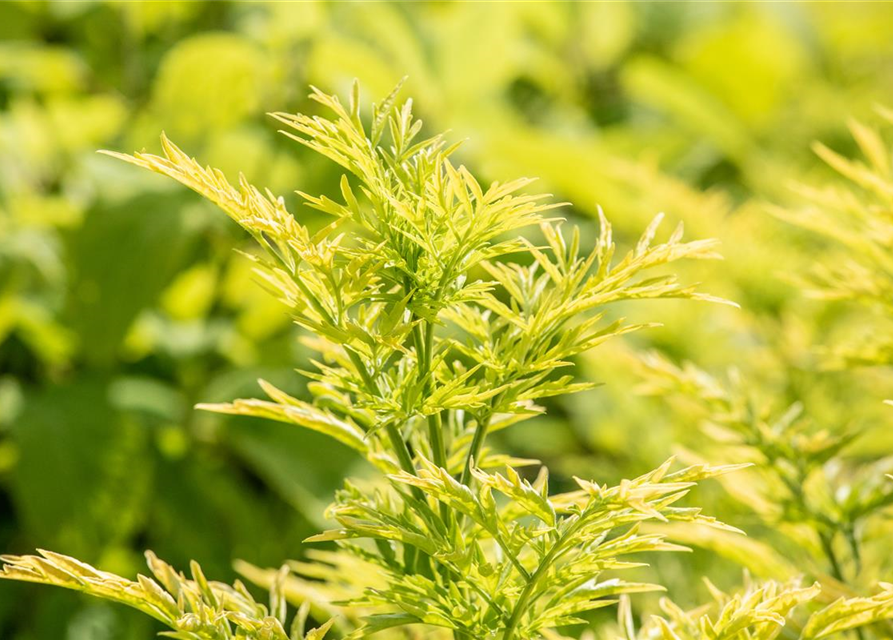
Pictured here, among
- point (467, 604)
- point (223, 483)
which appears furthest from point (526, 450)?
point (467, 604)

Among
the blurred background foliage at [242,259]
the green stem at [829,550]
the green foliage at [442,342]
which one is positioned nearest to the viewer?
the green foliage at [442,342]

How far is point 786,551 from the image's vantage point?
1131 millimetres

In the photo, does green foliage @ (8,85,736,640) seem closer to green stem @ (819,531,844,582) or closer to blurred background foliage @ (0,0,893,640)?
green stem @ (819,531,844,582)

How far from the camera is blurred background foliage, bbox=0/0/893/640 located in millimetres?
1398

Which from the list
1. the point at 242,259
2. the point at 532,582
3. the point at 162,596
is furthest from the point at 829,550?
the point at 242,259

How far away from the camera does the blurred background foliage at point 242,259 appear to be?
1.40m

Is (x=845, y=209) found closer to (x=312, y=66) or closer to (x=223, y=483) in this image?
(x=223, y=483)

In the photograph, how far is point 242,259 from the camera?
5.68 ft

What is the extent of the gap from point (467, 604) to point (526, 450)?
134 centimetres

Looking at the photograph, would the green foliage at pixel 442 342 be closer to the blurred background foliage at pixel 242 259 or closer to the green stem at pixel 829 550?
the green stem at pixel 829 550

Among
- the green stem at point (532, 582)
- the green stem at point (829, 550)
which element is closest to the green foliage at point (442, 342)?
the green stem at point (532, 582)

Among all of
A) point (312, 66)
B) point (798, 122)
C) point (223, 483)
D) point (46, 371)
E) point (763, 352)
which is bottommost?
point (223, 483)

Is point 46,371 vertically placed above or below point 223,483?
above

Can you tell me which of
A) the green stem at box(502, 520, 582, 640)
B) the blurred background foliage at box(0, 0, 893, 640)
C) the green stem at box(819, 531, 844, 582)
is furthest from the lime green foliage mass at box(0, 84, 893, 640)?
the blurred background foliage at box(0, 0, 893, 640)
